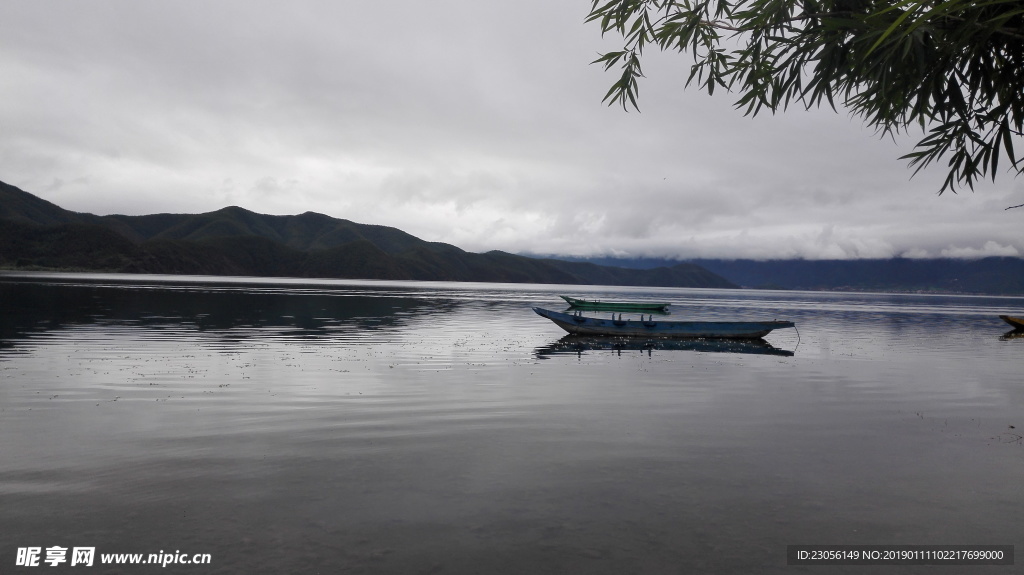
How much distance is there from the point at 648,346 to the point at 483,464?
2727cm

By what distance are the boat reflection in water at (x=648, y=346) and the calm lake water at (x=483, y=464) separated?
9414 mm

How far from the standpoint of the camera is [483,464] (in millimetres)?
11031

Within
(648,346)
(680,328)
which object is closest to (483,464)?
(648,346)

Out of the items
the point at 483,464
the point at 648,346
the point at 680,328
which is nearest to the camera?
the point at 483,464

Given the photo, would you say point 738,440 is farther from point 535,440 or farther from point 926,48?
point 926,48

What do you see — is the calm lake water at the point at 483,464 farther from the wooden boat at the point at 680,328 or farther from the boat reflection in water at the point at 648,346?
the wooden boat at the point at 680,328

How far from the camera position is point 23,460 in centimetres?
1059

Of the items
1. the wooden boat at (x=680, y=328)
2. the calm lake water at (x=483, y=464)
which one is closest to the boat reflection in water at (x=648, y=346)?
the wooden boat at (x=680, y=328)

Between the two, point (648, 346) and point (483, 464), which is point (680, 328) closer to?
point (648, 346)

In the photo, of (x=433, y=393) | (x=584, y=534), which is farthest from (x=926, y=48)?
(x=433, y=393)

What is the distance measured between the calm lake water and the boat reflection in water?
9414mm

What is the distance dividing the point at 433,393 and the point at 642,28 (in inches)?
481

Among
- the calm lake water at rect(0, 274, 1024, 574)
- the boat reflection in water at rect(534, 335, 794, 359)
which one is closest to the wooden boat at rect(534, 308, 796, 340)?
the boat reflection in water at rect(534, 335, 794, 359)

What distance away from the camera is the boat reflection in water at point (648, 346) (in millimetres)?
34344
